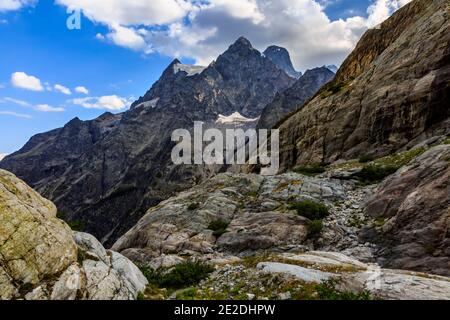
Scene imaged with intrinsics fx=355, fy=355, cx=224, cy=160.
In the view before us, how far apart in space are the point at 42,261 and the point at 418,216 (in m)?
18.2

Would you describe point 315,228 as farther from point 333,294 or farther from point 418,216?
point 333,294

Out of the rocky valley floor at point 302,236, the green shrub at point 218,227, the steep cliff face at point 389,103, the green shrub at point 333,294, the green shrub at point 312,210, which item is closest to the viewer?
the green shrub at point 333,294

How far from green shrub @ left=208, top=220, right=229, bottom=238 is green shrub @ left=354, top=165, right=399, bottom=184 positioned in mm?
13437

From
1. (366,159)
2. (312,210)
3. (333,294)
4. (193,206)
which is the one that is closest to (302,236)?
(312,210)

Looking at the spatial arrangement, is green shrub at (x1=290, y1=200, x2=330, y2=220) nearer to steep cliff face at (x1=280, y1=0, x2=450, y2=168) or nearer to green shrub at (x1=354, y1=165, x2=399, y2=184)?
green shrub at (x1=354, y1=165, x2=399, y2=184)

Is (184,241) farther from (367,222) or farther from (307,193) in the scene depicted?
(367,222)

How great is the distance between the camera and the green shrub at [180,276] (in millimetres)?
18141

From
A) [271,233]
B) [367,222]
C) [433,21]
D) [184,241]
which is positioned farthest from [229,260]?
[433,21]

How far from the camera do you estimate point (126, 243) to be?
33188 millimetres

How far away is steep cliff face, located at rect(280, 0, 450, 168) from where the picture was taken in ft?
119

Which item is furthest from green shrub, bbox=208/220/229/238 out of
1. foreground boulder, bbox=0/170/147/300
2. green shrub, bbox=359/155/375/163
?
green shrub, bbox=359/155/375/163

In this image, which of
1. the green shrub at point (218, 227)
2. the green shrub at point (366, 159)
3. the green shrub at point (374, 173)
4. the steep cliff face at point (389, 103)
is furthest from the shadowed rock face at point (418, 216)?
the green shrub at point (366, 159)

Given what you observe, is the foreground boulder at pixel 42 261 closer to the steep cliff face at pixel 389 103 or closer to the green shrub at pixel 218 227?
the green shrub at pixel 218 227

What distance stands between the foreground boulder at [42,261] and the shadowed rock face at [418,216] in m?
13.3
